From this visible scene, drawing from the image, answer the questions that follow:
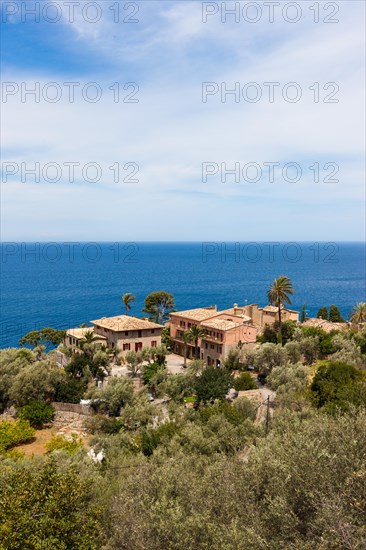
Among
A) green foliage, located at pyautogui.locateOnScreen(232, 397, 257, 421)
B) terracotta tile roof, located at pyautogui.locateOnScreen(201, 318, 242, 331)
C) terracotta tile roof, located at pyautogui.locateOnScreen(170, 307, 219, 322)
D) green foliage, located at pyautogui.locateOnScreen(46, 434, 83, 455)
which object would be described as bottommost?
green foliage, located at pyautogui.locateOnScreen(46, 434, 83, 455)

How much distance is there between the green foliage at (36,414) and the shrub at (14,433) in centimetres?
119

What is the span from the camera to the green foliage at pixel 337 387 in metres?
30.6

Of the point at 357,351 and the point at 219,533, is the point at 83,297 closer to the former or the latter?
the point at 357,351

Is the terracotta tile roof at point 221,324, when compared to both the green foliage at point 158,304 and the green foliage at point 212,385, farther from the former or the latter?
the green foliage at point 158,304

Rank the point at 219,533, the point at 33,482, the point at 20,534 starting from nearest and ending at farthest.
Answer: the point at 219,533 < the point at 20,534 < the point at 33,482

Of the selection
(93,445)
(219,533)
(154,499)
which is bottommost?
(93,445)

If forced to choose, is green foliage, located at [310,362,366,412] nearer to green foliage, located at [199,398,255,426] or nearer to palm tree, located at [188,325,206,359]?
green foliage, located at [199,398,255,426]

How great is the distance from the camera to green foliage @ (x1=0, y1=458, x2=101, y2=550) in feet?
46.0

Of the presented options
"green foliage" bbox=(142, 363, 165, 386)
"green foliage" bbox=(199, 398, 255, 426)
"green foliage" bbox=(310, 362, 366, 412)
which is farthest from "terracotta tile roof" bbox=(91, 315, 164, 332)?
"green foliage" bbox=(310, 362, 366, 412)

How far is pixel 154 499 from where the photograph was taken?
17.0 metres

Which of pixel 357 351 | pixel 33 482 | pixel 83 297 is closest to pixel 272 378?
pixel 357 351

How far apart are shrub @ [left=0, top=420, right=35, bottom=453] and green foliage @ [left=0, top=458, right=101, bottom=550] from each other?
19.8 meters

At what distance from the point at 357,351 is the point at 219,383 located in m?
18.7

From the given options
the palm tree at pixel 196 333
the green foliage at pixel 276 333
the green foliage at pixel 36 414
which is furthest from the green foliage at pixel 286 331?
the green foliage at pixel 36 414
